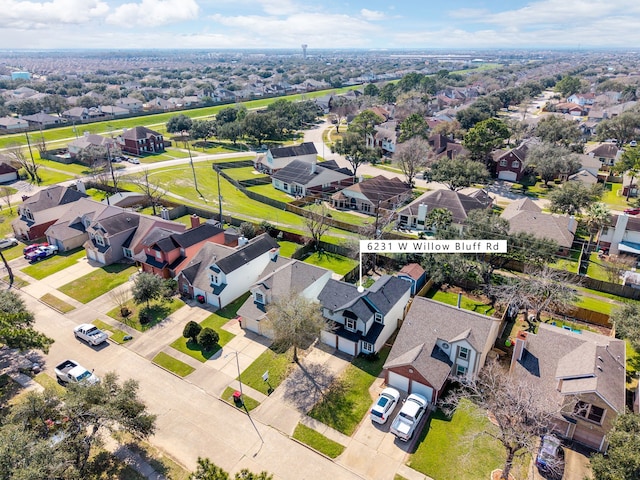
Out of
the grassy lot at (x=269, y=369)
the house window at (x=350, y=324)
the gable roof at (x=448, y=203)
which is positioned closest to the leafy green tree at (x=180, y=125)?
the gable roof at (x=448, y=203)

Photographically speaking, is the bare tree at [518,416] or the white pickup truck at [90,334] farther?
the white pickup truck at [90,334]

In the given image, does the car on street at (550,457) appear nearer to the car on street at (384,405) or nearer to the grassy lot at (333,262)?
the car on street at (384,405)

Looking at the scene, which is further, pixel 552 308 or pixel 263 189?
pixel 263 189

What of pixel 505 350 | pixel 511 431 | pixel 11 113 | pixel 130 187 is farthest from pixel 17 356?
pixel 11 113

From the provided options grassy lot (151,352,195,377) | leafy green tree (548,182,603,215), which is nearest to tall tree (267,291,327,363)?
grassy lot (151,352,195,377)

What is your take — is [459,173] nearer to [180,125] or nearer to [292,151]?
[292,151]

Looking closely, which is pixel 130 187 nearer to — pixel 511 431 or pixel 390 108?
pixel 511 431

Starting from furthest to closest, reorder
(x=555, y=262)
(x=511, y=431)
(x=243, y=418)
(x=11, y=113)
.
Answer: (x=11, y=113) → (x=555, y=262) → (x=243, y=418) → (x=511, y=431)
